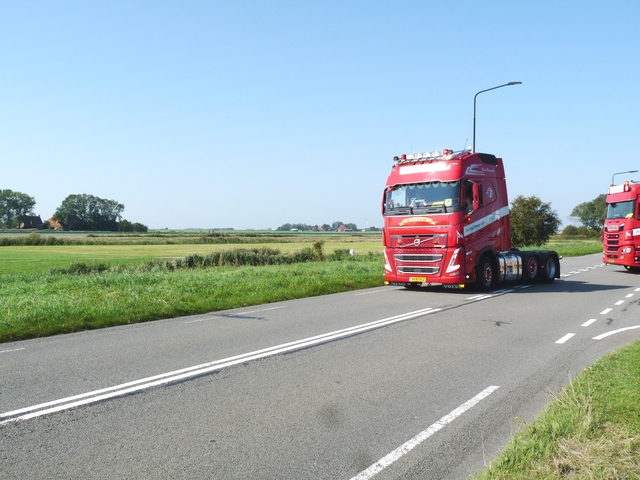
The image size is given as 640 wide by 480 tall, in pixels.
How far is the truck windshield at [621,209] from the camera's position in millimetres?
23250

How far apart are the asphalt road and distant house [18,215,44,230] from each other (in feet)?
481

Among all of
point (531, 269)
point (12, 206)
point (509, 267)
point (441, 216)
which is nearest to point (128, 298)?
point (441, 216)

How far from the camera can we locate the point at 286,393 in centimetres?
600

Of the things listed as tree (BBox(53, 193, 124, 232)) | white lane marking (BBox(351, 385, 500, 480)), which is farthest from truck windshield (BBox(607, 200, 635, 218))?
tree (BBox(53, 193, 124, 232))

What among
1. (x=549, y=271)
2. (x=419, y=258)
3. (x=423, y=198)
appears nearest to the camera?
(x=423, y=198)

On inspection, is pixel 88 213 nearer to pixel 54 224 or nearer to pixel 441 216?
pixel 54 224

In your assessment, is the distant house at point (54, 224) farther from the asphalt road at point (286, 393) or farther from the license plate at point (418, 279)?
the asphalt road at point (286, 393)

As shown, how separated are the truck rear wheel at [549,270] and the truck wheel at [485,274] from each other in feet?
10.2

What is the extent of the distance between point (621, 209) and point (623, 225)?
2.15ft

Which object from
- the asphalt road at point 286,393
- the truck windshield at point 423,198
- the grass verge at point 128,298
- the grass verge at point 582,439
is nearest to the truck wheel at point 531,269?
the truck windshield at point 423,198

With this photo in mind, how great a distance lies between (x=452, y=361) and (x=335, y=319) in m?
3.98

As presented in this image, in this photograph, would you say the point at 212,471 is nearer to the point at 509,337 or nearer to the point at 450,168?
the point at 509,337

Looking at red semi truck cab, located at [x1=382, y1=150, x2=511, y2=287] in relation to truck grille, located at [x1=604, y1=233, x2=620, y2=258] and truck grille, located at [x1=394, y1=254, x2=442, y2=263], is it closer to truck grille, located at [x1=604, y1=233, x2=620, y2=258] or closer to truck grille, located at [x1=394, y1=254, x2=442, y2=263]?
truck grille, located at [x1=394, y1=254, x2=442, y2=263]

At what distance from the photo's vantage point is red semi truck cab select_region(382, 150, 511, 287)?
1598 centimetres
